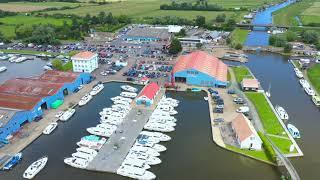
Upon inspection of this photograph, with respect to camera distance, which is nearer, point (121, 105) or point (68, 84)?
point (121, 105)

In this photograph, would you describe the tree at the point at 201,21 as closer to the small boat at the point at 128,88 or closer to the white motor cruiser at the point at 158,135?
the small boat at the point at 128,88

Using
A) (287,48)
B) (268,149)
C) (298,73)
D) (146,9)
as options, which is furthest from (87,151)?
(146,9)

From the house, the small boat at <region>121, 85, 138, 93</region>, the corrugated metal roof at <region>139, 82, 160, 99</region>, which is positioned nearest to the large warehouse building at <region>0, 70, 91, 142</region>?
the small boat at <region>121, 85, 138, 93</region>

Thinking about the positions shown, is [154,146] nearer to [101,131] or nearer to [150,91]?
[101,131]

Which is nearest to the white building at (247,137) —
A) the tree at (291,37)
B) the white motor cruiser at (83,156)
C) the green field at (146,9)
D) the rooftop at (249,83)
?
the rooftop at (249,83)

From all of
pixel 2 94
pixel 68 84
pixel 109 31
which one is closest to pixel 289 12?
→ pixel 109 31

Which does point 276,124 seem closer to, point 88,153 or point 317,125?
point 317,125
